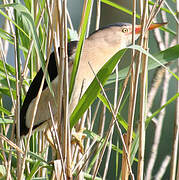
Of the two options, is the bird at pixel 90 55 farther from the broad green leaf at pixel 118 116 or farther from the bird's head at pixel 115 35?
the broad green leaf at pixel 118 116

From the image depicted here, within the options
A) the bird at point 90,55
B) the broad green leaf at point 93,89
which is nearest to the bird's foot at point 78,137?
the bird at point 90,55

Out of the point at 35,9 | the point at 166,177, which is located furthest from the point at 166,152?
the point at 35,9

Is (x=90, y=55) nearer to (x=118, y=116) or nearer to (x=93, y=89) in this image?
(x=118, y=116)

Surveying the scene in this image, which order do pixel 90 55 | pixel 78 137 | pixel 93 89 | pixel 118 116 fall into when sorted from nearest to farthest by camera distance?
1. pixel 93 89
2. pixel 118 116
3. pixel 78 137
4. pixel 90 55

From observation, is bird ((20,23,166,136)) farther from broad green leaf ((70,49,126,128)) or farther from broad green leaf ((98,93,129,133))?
broad green leaf ((70,49,126,128))

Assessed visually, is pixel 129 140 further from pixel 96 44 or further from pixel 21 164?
pixel 96 44

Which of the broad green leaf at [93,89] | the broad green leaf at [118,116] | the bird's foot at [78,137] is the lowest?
the bird's foot at [78,137]

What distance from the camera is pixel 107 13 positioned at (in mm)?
A: 2646

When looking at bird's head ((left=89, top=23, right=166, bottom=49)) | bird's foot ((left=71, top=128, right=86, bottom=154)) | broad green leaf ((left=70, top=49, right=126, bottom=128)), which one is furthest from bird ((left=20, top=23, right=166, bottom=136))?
broad green leaf ((left=70, top=49, right=126, bottom=128))

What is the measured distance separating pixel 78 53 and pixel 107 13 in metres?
1.81

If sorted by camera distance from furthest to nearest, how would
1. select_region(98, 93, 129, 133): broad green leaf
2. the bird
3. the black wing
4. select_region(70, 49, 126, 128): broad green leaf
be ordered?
the bird
the black wing
select_region(98, 93, 129, 133): broad green leaf
select_region(70, 49, 126, 128): broad green leaf

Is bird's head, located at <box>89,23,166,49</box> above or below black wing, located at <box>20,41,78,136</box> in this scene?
above

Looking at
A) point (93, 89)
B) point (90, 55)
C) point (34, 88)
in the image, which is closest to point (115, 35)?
point (90, 55)

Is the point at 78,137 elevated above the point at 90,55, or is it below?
below
